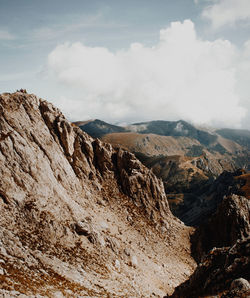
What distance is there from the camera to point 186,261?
4453 centimetres

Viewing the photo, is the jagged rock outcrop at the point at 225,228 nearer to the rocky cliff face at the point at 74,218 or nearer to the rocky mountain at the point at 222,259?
the rocky mountain at the point at 222,259

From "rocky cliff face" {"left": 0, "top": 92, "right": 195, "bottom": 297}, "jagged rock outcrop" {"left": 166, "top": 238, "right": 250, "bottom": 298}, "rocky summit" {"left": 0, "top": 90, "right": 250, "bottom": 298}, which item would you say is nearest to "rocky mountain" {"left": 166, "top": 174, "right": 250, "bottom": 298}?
"jagged rock outcrop" {"left": 166, "top": 238, "right": 250, "bottom": 298}

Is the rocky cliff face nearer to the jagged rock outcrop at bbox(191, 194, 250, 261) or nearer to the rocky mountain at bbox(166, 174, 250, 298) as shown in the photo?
the jagged rock outcrop at bbox(191, 194, 250, 261)

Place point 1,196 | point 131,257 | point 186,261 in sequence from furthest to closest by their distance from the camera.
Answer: point 186,261 < point 131,257 < point 1,196

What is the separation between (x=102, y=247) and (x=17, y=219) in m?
13.1

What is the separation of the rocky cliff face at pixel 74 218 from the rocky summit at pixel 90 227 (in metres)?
0.15

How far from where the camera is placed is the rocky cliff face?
945 inches

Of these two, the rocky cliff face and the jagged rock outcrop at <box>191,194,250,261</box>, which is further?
the jagged rock outcrop at <box>191,194,250,261</box>

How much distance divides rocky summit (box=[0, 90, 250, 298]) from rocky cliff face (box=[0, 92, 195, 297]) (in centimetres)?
15

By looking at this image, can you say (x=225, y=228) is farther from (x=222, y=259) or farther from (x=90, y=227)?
(x=90, y=227)

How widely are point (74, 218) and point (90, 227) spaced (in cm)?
294

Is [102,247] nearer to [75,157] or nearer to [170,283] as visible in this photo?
[170,283]

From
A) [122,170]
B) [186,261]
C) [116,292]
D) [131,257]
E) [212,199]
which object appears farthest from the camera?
[212,199]

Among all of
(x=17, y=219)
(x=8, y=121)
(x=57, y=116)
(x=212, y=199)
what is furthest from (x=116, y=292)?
(x=212, y=199)
